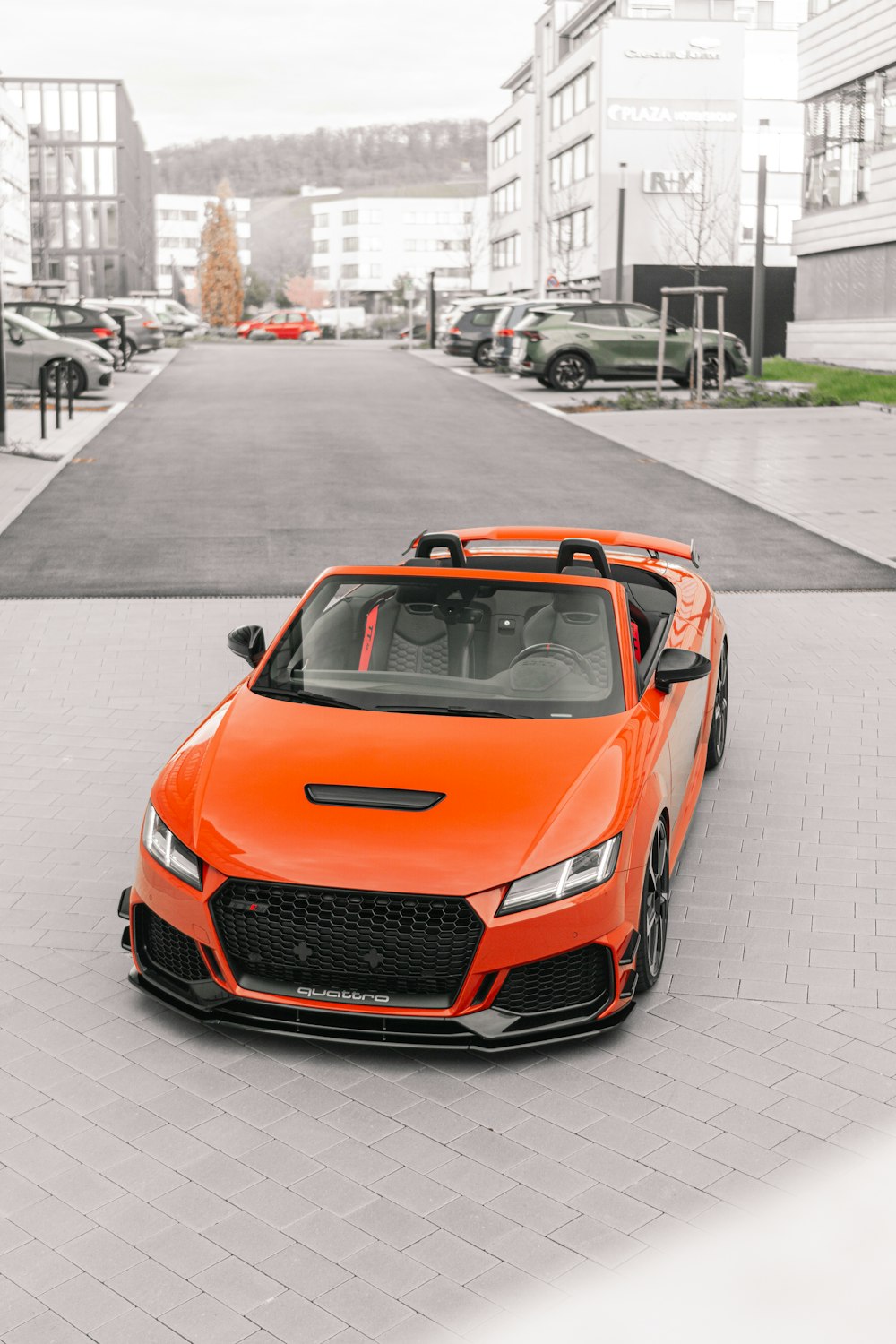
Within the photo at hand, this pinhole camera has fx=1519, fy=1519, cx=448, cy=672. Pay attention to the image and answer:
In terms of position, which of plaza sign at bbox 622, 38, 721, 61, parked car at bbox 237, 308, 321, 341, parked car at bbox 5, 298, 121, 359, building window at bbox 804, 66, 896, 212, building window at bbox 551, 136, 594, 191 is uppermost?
plaza sign at bbox 622, 38, 721, 61

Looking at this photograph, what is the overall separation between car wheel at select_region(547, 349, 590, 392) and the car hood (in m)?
27.1

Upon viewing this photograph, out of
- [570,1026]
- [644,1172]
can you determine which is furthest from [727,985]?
[644,1172]

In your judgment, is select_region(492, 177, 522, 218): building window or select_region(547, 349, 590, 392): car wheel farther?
select_region(492, 177, 522, 218): building window

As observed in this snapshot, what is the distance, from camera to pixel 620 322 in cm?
3153

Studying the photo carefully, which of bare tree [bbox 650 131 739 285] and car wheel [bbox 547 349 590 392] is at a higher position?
bare tree [bbox 650 131 739 285]

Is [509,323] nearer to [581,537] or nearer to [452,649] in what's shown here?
[581,537]

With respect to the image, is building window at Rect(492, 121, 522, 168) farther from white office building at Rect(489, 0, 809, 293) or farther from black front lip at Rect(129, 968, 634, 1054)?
black front lip at Rect(129, 968, 634, 1054)

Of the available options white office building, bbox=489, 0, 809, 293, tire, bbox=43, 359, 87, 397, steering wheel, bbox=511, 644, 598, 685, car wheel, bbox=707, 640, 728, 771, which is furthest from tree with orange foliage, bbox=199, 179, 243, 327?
steering wheel, bbox=511, 644, 598, 685

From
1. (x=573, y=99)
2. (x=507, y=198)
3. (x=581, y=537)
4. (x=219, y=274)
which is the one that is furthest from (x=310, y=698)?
(x=219, y=274)

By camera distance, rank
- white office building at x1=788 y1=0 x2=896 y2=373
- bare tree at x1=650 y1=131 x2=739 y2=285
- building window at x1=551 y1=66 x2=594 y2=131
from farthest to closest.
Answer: building window at x1=551 y1=66 x2=594 y2=131
bare tree at x1=650 y1=131 x2=739 y2=285
white office building at x1=788 y1=0 x2=896 y2=373

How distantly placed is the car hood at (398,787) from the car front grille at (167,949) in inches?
12.5

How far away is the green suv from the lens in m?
31.2

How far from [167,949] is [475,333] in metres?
38.5

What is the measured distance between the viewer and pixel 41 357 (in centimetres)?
2694
